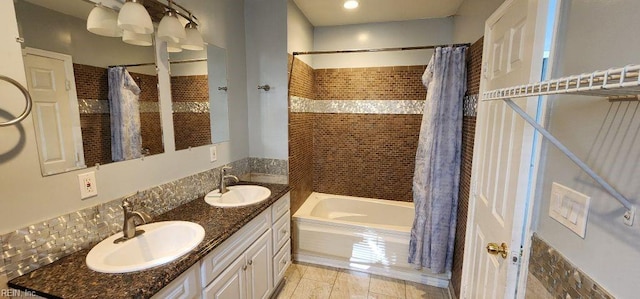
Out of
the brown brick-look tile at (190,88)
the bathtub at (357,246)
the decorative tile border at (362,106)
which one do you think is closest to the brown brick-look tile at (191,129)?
the brown brick-look tile at (190,88)

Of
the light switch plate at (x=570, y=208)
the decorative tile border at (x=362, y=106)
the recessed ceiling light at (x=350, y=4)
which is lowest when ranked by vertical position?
the light switch plate at (x=570, y=208)

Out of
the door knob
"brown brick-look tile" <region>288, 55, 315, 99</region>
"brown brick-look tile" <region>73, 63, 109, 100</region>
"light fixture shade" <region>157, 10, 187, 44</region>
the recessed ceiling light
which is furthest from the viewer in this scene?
"brown brick-look tile" <region>288, 55, 315, 99</region>

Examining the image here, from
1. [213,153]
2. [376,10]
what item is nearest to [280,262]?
[213,153]

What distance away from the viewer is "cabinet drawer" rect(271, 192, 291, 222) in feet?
6.59

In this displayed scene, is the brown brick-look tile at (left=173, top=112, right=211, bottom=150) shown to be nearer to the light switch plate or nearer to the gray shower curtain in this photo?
the gray shower curtain

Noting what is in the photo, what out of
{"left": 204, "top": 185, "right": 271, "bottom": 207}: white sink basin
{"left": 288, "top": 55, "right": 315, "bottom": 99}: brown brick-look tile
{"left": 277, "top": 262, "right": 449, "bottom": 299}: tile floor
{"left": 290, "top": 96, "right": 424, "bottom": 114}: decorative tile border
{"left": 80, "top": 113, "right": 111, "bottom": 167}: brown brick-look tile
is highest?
{"left": 288, "top": 55, "right": 315, "bottom": 99}: brown brick-look tile

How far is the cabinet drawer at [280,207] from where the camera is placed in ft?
6.59

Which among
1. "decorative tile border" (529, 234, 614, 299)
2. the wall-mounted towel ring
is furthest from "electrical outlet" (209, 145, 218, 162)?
"decorative tile border" (529, 234, 614, 299)

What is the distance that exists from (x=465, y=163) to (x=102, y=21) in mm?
2451

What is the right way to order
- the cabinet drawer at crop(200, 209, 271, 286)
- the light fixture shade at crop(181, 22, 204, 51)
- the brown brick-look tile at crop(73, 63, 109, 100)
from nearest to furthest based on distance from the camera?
the brown brick-look tile at crop(73, 63, 109, 100)
the cabinet drawer at crop(200, 209, 271, 286)
the light fixture shade at crop(181, 22, 204, 51)

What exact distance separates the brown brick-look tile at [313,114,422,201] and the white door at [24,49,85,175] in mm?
2352

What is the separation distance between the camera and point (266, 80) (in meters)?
2.42

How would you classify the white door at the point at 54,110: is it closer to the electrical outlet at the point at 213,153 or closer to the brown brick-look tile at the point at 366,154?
the electrical outlet at the point at 213,153

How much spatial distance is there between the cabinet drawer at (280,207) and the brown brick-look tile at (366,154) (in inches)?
44.1
